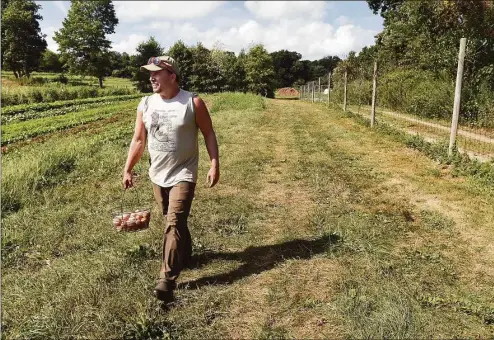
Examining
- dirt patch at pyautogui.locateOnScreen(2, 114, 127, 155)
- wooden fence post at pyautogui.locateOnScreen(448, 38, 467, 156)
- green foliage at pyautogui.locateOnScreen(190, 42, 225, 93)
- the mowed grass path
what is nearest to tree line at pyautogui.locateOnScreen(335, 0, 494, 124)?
wooden fence post at pyautogui.locateOnScreen(448, 38, 467, 156)

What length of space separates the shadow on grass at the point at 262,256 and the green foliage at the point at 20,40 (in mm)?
54895

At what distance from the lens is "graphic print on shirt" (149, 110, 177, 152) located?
3.39m

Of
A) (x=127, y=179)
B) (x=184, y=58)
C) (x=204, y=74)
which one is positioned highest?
(x=184, y=58)

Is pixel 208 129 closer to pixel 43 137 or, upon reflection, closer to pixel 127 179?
pixel 127 179

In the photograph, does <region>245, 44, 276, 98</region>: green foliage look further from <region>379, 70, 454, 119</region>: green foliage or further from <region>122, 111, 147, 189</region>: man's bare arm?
<region>122, 111, 147, 189</region>: man's bare arm

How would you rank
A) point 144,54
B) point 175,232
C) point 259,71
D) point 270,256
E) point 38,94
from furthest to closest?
point 144,54 < point 259,71 < point 38,94 < point 270,256 < point 175,232

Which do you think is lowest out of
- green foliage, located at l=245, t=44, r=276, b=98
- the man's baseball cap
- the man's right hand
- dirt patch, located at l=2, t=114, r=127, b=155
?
dirt patch, located at l=2, t=114, r=127, b=155

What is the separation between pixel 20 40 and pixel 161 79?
57374 millimetres

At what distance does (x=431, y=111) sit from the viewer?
41.4 feet

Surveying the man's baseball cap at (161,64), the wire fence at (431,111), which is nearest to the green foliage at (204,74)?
the wire fence at (431,111)

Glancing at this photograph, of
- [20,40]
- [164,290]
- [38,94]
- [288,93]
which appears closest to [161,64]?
[164,290]

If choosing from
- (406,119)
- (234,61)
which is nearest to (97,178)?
(406,119)

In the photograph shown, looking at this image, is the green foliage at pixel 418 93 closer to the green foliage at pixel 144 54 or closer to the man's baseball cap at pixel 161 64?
the man's baseball cap at pixel 161 64

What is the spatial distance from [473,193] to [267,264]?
3576 mm
